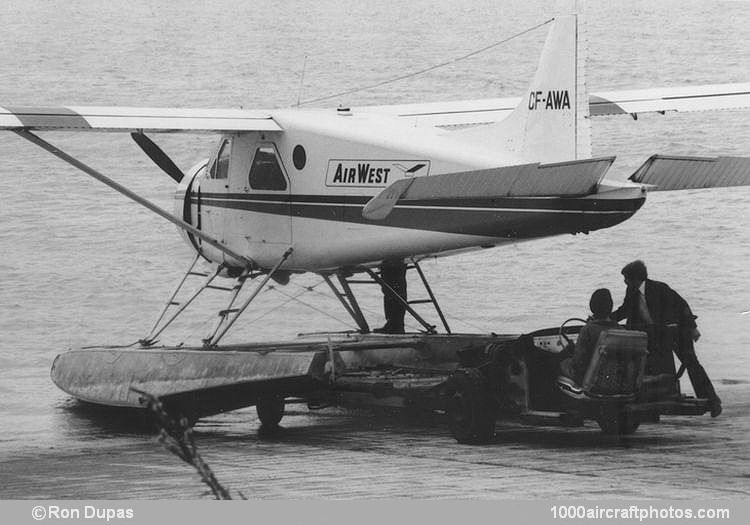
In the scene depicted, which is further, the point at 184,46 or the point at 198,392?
the point at 184,46

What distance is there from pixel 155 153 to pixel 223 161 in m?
1.19

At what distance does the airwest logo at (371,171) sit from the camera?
1198cm

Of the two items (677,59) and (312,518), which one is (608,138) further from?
(312,518)

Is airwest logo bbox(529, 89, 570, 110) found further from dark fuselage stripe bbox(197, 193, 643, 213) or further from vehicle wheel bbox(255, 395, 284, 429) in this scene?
vehicle wheel bbox(255, 395, 284, 429)

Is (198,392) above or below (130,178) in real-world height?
below

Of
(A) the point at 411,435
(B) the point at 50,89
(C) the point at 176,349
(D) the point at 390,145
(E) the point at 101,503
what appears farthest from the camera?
(B) the point at 50,89

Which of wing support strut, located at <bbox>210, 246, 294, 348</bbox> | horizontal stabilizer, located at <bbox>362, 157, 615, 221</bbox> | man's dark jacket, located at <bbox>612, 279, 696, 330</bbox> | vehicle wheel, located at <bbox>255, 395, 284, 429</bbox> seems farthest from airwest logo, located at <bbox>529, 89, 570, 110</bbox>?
vehicle wheel, located at <bbox>255, 395, 284, 429</bbox>

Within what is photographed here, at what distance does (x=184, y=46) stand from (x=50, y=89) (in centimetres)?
990

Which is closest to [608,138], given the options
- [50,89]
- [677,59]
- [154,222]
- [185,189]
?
[677,59]

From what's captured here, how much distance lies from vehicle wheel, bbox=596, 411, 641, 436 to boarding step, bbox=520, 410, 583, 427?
17 centimetres

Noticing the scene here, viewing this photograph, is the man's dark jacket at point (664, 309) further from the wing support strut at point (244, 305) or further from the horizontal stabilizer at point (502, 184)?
the wing support strut at point (244, 305)

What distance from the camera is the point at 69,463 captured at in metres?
10.3

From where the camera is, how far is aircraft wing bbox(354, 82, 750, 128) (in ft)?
50.3

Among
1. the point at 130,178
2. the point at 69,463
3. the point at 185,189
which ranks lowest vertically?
the point at 69,463
